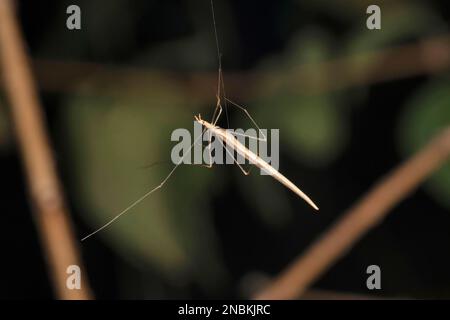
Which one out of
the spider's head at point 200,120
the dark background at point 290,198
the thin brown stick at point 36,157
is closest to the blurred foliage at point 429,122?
the dark background at point 290,198

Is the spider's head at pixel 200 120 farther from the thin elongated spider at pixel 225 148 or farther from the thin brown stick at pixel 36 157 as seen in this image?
the thin brown stick at pixel 36 157

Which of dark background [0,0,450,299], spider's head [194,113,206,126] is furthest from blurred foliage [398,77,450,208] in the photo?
spider's head [194,113,206,126]

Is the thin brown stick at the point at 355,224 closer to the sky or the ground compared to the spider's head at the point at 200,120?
closer to the ground

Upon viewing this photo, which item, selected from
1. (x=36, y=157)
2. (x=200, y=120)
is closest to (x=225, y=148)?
(x=200, y=120)

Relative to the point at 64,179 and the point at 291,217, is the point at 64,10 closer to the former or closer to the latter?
the point at 64,179

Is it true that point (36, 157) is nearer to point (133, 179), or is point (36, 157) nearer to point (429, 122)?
point (133, 179)

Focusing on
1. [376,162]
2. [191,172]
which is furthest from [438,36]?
[191,172]

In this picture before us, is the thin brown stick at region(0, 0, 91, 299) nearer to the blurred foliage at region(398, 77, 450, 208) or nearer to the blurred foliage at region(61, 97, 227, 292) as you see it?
the blurred foliage at region(61, 97, 227, 292)
